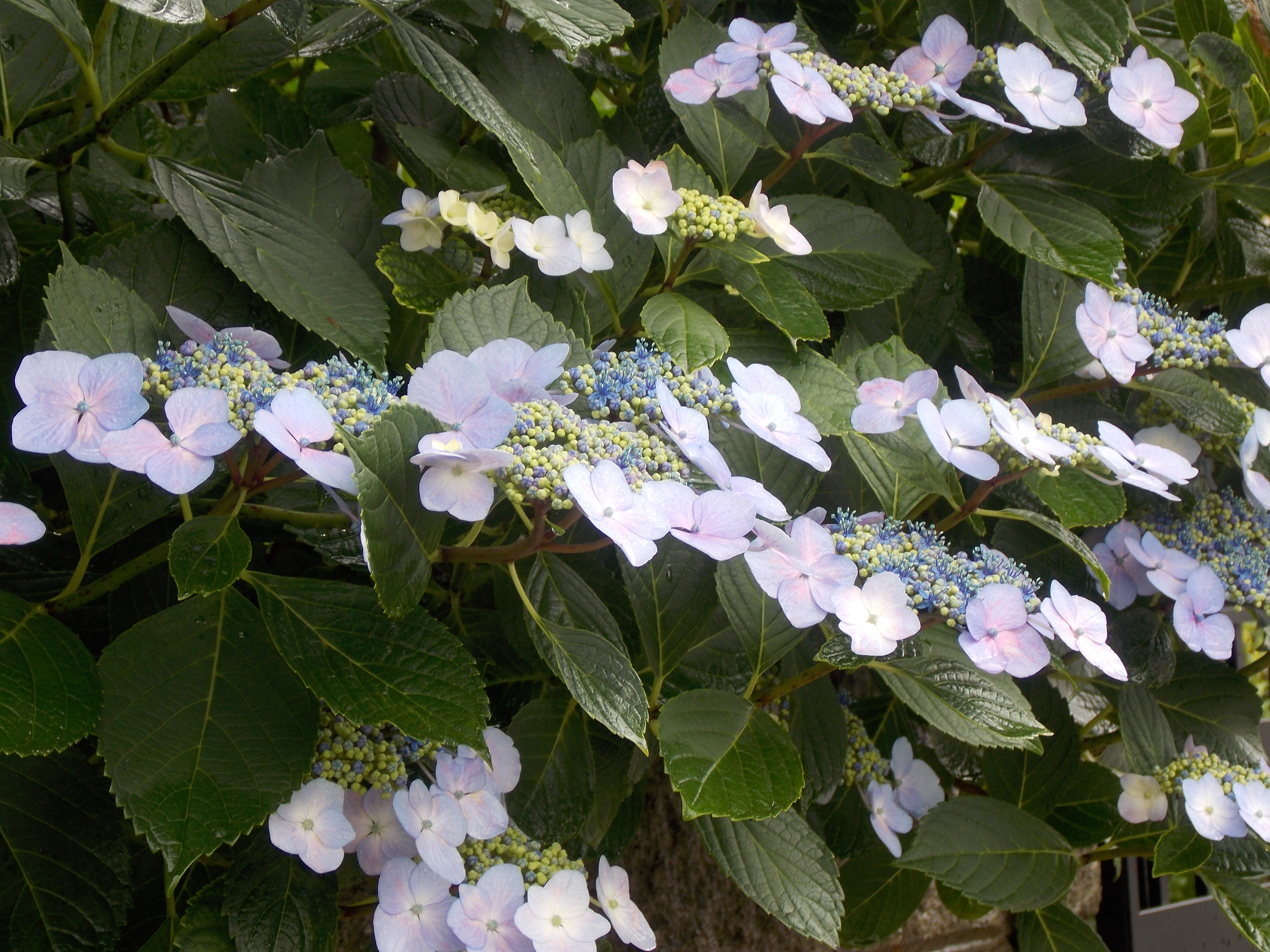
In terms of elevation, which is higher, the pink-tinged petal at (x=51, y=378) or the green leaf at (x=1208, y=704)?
the pink-tinged petal at (x=51, y=378)

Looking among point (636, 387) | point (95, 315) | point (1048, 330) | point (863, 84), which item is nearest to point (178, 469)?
point (95, 315)

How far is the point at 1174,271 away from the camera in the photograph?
1065mm

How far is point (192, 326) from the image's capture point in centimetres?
61

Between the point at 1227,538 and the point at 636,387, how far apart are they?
24.1 inches

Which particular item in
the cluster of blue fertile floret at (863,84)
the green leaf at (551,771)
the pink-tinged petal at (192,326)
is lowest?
the green leaf at (551,771)

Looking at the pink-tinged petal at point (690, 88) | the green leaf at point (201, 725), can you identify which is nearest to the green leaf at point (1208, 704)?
the pink-tinged petal at point (690, 88)

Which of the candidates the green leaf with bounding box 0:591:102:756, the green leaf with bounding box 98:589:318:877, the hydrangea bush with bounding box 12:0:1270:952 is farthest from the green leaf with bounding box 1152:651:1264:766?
the green leaf with bounding box 0:591:102:756

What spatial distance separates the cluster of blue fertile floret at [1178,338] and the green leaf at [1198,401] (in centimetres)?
2

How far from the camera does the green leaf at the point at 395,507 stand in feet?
1.53

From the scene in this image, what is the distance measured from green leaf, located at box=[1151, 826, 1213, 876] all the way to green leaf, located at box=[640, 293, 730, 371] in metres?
0.56

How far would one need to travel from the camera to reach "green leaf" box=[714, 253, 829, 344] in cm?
72

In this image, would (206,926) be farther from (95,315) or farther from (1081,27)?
(1081,27)

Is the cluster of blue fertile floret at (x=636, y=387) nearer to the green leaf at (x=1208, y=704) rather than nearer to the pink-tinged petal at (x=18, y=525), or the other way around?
the pink-tinged petal at (x=18, y=525)

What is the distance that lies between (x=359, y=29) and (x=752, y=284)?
367 mm
